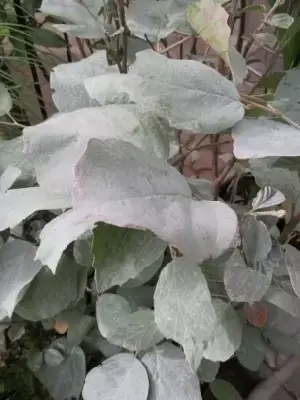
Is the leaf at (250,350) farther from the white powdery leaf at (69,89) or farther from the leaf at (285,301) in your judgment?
the white powdery leaf at (69,89)

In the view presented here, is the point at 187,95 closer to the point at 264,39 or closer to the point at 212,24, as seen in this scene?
the point at 212,24

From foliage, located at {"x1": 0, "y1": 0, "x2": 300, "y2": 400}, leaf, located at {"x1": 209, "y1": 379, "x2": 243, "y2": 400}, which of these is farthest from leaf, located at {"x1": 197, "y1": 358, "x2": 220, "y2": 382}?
leaf, located at {"x1": 209, "y1": 379, "x2": 243, "y2": 400}

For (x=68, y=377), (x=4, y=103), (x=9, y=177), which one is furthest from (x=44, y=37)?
(x=68, y=377)

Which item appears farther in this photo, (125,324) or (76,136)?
(125,324)

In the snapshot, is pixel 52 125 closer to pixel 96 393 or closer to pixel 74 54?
pixel 96 393

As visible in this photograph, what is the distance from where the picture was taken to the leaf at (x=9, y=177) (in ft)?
1.67

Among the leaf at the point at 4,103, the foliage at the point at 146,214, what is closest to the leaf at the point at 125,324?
the foliage at the point at 146,214

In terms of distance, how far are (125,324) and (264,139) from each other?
0.83 ft

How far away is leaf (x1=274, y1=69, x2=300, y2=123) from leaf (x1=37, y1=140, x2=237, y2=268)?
5.9 inches

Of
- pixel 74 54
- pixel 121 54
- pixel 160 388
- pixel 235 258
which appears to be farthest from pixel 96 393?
pixel 74 54

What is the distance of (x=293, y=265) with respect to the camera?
47cm

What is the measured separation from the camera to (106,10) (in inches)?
22.6

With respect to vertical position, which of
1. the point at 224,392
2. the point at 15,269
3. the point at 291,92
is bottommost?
the point at 224,392

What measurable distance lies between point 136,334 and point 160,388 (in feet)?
0.17
